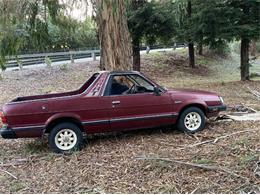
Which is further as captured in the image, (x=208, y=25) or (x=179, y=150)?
(x=208, y=25)

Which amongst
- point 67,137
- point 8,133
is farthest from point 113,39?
point 8,133

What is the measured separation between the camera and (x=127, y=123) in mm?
7957

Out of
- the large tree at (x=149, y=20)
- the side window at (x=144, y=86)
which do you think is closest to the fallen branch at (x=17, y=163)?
the side window at (x=144, y=86)

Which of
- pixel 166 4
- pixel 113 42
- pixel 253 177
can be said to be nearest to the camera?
pixel 253 177

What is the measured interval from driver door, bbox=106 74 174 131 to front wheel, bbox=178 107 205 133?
9.8 inches

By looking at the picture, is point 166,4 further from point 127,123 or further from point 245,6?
point 127,123

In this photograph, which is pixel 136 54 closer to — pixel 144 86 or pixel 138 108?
pixel 144 86

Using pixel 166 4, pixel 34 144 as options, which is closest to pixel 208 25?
pixel 166 4

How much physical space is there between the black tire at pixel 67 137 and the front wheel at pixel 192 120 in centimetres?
222

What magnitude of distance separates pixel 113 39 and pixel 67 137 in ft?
12.1

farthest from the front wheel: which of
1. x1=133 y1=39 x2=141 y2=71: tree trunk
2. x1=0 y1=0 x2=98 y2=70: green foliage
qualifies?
x1=133 y1=39 x2=141 y2=71: tree trunk

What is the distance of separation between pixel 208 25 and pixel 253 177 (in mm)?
14098

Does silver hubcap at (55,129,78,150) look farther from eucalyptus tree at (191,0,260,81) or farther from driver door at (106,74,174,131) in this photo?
eucalyptus tree at (191,0,260,81)

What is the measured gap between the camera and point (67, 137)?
24.9 ft
